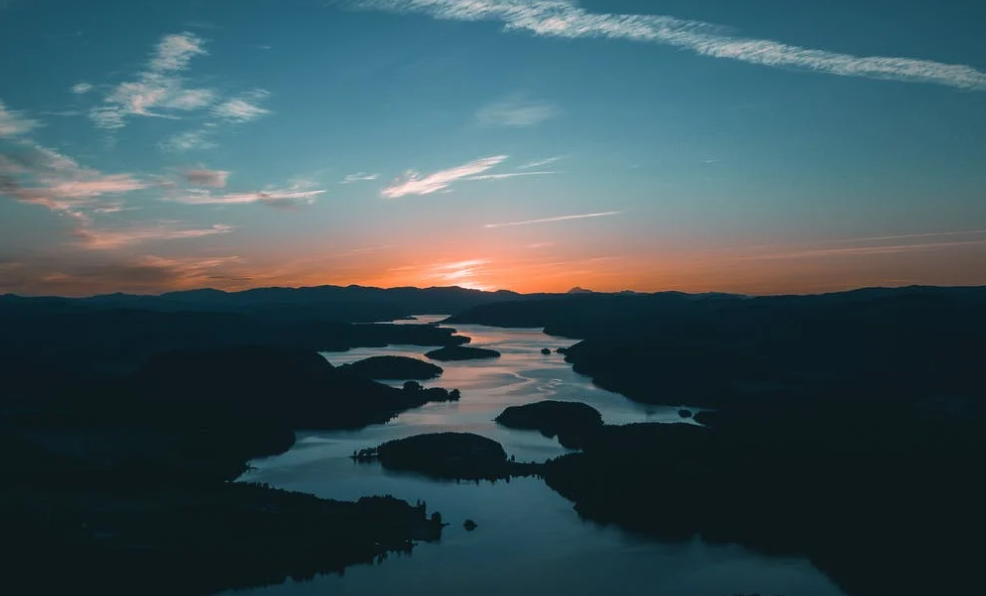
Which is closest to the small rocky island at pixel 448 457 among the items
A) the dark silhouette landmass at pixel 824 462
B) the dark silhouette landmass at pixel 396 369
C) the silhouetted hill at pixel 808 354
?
the dark silhouette landmass at pixel 824 462

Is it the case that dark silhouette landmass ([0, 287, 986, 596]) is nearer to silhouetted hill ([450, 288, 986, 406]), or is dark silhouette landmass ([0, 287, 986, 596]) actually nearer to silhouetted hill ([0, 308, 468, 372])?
silhouetted hill ([450, 288, 986, 406])

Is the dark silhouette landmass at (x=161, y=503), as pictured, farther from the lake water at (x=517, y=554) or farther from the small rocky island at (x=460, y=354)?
the small rocky island at (x=460, y=354)

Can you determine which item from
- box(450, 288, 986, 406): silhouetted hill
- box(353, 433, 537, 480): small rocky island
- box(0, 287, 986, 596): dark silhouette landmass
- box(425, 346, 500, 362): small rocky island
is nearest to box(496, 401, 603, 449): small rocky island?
box(0, 287, 986, 596): dark silhouette landmass

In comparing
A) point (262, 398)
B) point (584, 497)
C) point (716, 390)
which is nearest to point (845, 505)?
point (584, 497)

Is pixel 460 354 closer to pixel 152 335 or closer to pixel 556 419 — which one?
pixel 152 335

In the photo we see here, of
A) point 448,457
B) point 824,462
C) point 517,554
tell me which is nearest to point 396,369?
point 448,457

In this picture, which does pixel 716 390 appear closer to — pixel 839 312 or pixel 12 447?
pixel 839 312

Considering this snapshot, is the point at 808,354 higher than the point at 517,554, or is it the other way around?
the point at 808,354
